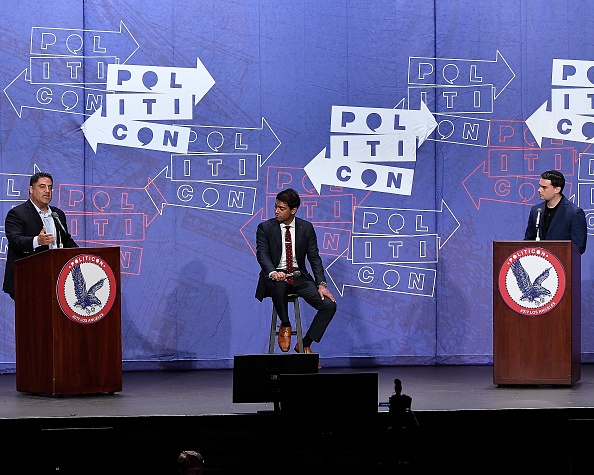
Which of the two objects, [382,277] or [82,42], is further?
[382,277]

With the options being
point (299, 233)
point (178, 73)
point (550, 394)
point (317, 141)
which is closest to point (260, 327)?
point (299, 233)

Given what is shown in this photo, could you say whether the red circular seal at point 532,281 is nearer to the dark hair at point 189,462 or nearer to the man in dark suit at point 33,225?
the man in dark suit at point 33,225

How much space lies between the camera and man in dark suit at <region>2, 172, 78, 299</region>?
7113 millimetres

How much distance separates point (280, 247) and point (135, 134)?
1.50 meters

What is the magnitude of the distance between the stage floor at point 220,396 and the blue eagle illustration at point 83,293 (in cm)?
57

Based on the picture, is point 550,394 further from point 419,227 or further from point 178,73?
point 178,73

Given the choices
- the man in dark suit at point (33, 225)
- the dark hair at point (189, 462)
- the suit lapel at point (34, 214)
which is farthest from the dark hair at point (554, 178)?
Answer: the dark hair at point (189, 462)

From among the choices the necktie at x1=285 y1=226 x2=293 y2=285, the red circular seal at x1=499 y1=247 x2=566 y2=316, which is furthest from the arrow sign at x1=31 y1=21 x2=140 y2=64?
the red circular seal at x1=499 y1=247 x2=566 y2=316

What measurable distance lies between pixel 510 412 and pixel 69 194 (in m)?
4.04

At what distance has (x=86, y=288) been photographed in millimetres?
6820

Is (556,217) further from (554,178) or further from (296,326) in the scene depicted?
(296,326)

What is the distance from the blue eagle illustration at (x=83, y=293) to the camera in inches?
268

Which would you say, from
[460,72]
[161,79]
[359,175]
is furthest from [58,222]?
[460,72]

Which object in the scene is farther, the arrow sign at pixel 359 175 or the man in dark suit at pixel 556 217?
the arrow sign at pixel 359 175
